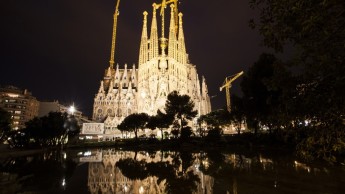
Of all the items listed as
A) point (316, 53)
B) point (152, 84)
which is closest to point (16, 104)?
point (152, 84)

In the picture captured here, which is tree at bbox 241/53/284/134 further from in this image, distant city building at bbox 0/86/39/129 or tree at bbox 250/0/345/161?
distant city building at bbox 0/86/39/129

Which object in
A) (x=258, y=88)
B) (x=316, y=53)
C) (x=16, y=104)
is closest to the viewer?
(x=316, y=53)

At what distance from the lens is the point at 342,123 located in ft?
23.2

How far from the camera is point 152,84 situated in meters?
106

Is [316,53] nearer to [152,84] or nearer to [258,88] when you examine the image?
[258,88]

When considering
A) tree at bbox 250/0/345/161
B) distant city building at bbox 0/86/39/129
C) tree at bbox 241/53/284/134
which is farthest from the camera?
distant city building at bbox 0/86/39/129

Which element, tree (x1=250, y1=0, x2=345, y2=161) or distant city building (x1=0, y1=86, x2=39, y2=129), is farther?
distant city building (x1=0, y1=86, x2=39, y2=129)

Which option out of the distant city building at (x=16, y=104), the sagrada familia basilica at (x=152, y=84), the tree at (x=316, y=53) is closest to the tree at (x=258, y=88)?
the tree at (x=316, y=53)

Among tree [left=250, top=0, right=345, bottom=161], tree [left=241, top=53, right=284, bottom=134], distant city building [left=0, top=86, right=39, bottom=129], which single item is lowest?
tree [left=250, top=0, right=345, bottom=161]

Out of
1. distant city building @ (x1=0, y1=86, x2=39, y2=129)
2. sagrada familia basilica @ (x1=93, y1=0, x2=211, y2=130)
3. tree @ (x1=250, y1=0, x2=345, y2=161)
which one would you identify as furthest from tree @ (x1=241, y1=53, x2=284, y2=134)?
distant city building @ (x1=0, y1=86, x2=39, y2=129)

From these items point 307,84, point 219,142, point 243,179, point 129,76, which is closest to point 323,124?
point 307,84

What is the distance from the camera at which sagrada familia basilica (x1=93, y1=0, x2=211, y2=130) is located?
341ft

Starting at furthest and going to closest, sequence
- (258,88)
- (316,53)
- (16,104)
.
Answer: (16,104) → (258,88) → (316,53)

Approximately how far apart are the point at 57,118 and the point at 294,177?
53063 millimetres
